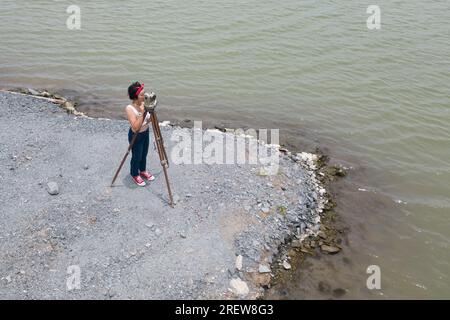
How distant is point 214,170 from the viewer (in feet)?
37.7

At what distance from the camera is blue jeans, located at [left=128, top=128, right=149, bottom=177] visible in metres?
9.72

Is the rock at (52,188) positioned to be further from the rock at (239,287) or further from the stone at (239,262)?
the rock at (239,287)

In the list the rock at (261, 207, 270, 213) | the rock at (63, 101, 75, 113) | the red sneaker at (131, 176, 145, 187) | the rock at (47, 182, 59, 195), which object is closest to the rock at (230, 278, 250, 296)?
the rock at (261, 207, 270, 213)

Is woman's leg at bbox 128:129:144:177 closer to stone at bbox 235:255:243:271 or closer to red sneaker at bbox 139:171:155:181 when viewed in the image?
red sneaker at bbox 139:171:155:181

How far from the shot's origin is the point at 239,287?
8508 millimetres

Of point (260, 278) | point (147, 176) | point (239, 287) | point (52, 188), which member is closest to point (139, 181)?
point (147, 176)

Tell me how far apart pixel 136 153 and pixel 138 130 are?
2.95 feet

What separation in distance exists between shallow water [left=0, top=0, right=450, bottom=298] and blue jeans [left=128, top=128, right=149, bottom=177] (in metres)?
4.77

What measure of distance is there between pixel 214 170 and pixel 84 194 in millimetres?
3544

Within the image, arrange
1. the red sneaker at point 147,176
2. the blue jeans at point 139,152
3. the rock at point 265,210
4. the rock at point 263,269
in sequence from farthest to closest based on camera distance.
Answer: the red sneaker at point 147,176, the rock at point 265,210, the blue jeans at point 139,152, the rock at point 263,269

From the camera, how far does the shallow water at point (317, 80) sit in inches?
429

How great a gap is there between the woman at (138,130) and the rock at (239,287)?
3.55 metres

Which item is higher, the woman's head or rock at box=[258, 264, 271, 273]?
the woman's head

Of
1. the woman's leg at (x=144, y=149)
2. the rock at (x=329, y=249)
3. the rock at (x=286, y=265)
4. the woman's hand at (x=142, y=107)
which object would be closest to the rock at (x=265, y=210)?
the rock at (x=286, y=265)
